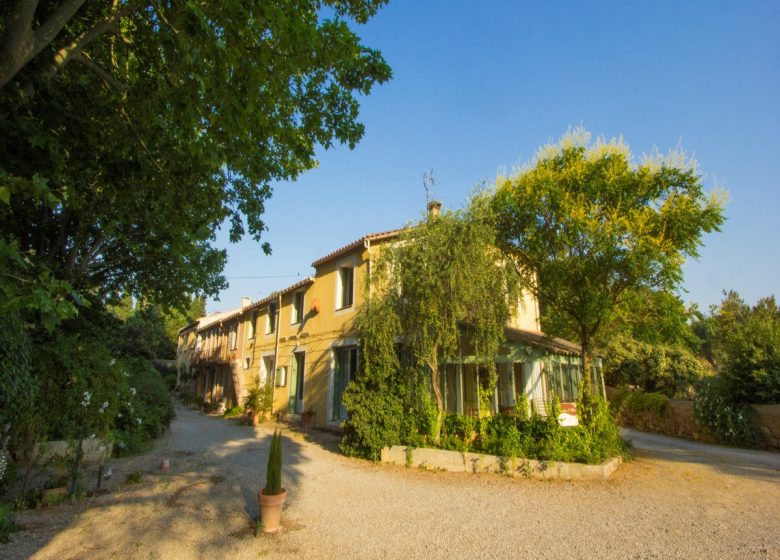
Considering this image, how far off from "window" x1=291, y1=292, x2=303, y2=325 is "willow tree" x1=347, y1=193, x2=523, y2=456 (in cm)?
775

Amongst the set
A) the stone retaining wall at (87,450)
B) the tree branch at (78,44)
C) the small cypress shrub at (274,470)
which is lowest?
the stone retaining wall at (87,450)

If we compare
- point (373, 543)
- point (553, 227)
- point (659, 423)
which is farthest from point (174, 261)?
point (659, 423)

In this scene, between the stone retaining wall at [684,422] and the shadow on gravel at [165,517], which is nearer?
the shadow on gravel at [165,517]

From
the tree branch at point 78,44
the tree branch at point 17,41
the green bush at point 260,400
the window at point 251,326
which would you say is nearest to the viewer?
the tree branch at point 17,41

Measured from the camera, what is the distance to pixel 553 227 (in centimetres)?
1009

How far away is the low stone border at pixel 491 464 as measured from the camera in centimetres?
792

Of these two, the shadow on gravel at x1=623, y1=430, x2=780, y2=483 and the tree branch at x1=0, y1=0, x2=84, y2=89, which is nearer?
the tree branch at x1=0, y1=0, x2=84, y2=89

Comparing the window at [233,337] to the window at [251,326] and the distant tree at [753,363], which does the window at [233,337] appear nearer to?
the window at [251,326]

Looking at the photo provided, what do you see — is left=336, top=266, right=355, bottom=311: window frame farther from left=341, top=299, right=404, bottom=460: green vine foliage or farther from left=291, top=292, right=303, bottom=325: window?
left=341, top=299, right=404, bottom=460: green vine foliage

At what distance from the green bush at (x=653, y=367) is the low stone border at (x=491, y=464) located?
40.6ft

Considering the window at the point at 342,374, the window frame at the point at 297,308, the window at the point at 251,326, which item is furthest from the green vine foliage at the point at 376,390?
the window at the point at 251,326

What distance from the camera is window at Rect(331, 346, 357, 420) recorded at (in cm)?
1397

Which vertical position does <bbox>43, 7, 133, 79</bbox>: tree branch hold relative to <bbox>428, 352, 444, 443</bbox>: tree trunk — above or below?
above

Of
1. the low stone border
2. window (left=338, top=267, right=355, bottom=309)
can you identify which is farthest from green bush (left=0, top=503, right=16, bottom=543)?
window (left=338, top=267, right=355, bottom=309)
